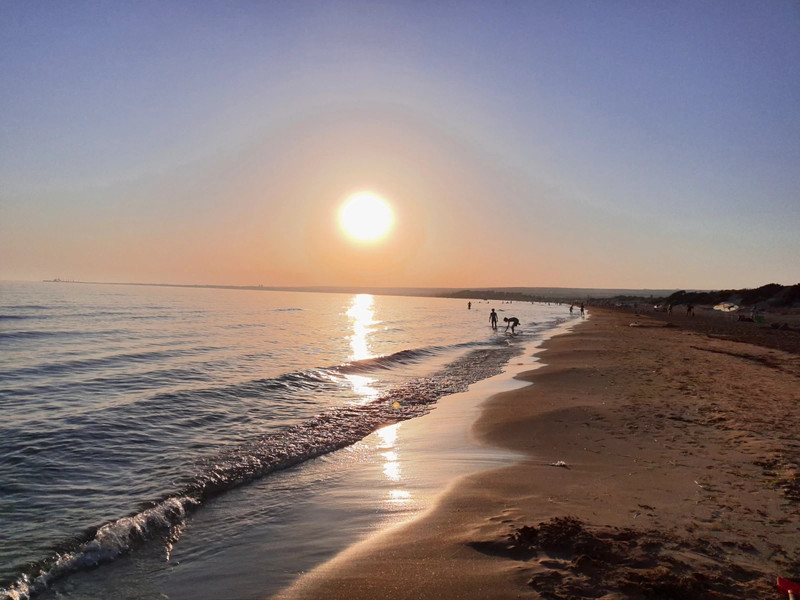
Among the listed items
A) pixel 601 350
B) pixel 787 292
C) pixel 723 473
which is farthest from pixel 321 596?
pixel 787 292

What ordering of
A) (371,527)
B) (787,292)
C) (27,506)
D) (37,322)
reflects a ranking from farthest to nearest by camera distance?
1. (787,292)
2. (37,322)
3. (27,506)
4. (371,527)

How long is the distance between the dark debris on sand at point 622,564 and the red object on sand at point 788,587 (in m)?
0.10

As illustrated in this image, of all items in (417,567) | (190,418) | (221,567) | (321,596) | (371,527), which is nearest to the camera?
(321,596)

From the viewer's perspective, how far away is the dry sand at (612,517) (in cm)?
416

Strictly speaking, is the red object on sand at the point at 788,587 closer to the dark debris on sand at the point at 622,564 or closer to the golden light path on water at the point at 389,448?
the dark debris on sand at the point at 622,564

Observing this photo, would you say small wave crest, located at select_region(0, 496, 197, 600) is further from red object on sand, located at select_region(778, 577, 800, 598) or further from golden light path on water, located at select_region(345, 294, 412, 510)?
red object on sand, located at select_region(778, 577, 800, 598)

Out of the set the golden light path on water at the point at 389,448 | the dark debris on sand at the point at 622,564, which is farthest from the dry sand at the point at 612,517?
the golden light path on water at the point at 389,448

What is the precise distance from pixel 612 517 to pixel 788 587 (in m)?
1.82

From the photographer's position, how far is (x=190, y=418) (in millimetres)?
12031

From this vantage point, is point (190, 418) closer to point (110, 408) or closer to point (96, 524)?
point (110, 408)

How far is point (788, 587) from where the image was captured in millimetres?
3777

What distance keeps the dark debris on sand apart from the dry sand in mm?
14

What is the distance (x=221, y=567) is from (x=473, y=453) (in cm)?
541

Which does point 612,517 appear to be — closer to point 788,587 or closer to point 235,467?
point 788,587
